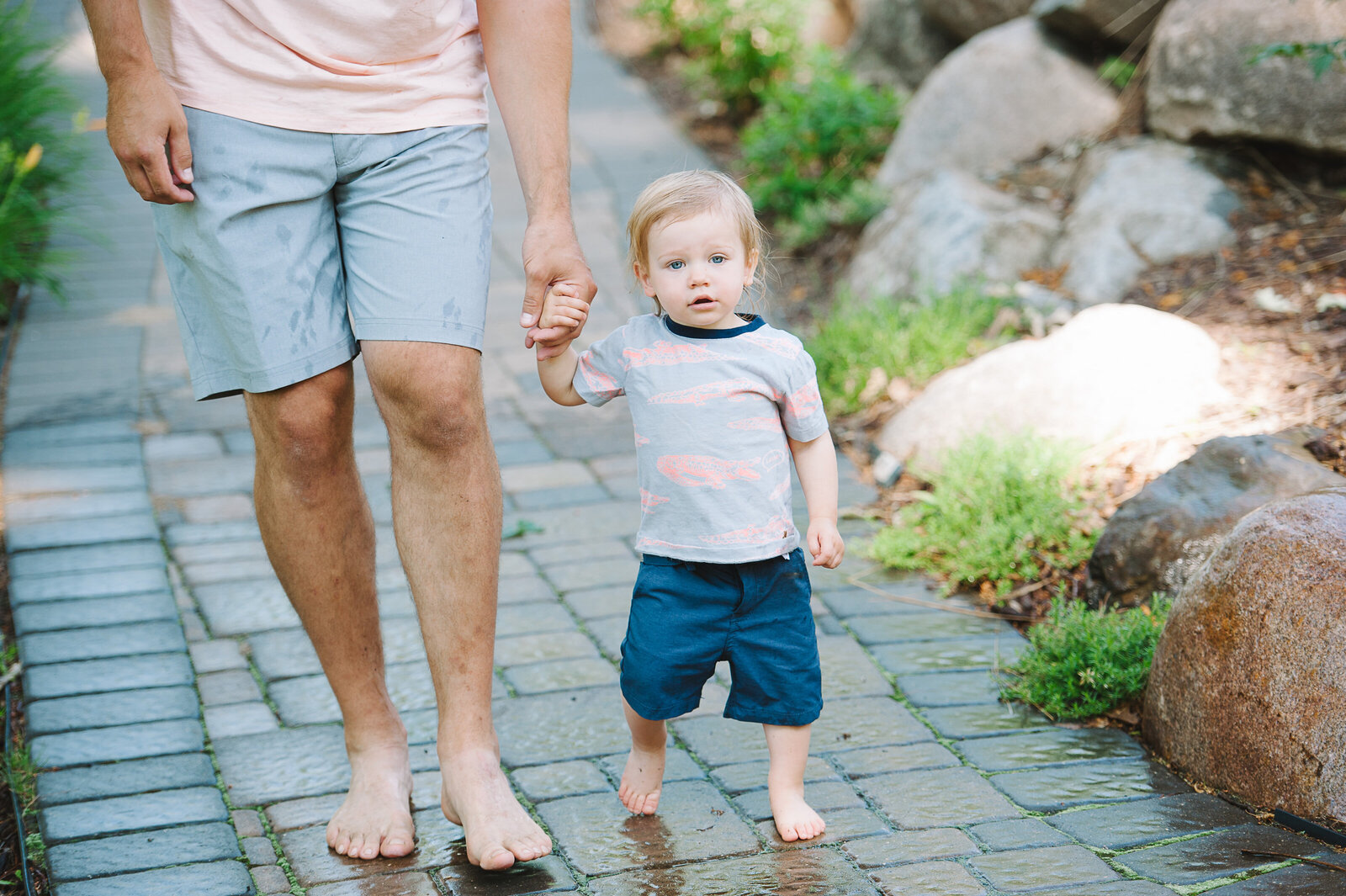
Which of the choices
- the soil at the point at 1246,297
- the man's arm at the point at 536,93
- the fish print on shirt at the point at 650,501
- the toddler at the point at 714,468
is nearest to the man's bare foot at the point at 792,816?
the toddler at the point at 714,468

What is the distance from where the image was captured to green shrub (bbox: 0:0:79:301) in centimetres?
484

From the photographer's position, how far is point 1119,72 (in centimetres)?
516

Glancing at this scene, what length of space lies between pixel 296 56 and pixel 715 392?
82 cm

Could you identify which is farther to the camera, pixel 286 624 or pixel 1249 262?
pixel 1249 262

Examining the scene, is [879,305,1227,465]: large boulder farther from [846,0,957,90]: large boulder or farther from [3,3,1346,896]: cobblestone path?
[846,0,957,90]: large boulder

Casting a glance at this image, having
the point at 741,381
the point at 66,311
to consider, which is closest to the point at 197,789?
the point at 741,381

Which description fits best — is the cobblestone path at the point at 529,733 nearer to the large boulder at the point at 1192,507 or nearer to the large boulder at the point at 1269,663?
the large boulder at the point at 1269,663

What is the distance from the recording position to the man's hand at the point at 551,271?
192 centimetres

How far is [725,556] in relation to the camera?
1.99 metres

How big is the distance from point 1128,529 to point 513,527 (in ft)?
5.30

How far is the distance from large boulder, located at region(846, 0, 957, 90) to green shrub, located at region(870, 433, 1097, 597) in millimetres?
3558

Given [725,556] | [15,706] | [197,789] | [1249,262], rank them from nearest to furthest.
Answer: [725,556]
[197,789]
[15,706]
[1249,262]

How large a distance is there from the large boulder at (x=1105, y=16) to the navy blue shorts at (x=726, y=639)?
392cm

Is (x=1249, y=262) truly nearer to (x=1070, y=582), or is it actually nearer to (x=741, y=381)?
(x=1070, y=582)
